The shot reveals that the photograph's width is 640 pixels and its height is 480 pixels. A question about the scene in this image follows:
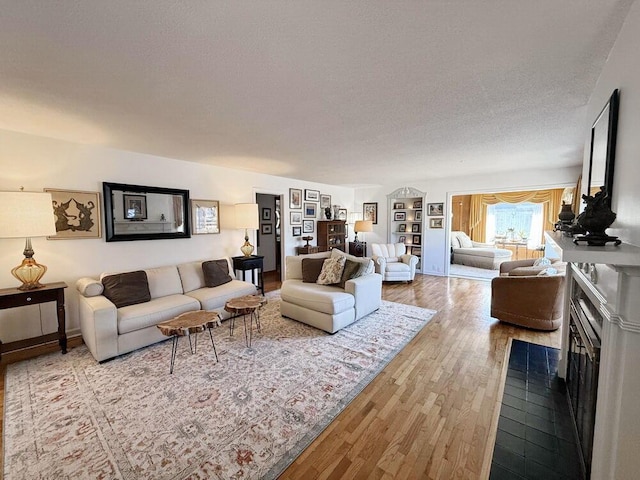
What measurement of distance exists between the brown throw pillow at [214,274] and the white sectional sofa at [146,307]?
0.07 meters

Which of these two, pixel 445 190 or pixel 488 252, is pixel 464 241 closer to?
pixel 488 252

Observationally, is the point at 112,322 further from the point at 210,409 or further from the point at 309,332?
the point at 309,332

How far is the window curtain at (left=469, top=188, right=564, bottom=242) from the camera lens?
25.2 feet

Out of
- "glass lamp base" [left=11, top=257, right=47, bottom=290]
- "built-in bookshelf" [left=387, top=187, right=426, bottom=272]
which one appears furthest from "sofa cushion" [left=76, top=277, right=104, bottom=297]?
"built-in bookshelf" [left=387, top=187, right=426, bottom=272]

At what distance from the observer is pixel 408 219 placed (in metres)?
7.21

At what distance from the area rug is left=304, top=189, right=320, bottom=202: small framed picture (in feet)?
12.7

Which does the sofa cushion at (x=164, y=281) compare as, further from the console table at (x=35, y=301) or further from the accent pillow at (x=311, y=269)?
the accent pillow at (x=311, y=269)

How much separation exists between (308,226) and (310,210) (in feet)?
1.33

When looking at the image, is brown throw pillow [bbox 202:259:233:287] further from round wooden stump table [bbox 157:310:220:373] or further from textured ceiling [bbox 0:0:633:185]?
textured ceiling [bbox 0:0:633:185]

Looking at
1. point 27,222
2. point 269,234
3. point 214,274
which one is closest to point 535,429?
point 214,274

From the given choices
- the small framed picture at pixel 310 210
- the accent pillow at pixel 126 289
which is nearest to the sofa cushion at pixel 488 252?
the small framed picture at pixel 310 210

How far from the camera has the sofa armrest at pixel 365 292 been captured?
3541 millimetres

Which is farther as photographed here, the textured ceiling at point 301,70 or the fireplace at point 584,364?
the fireplace at point 584,364

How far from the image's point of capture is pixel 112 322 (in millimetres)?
2668
